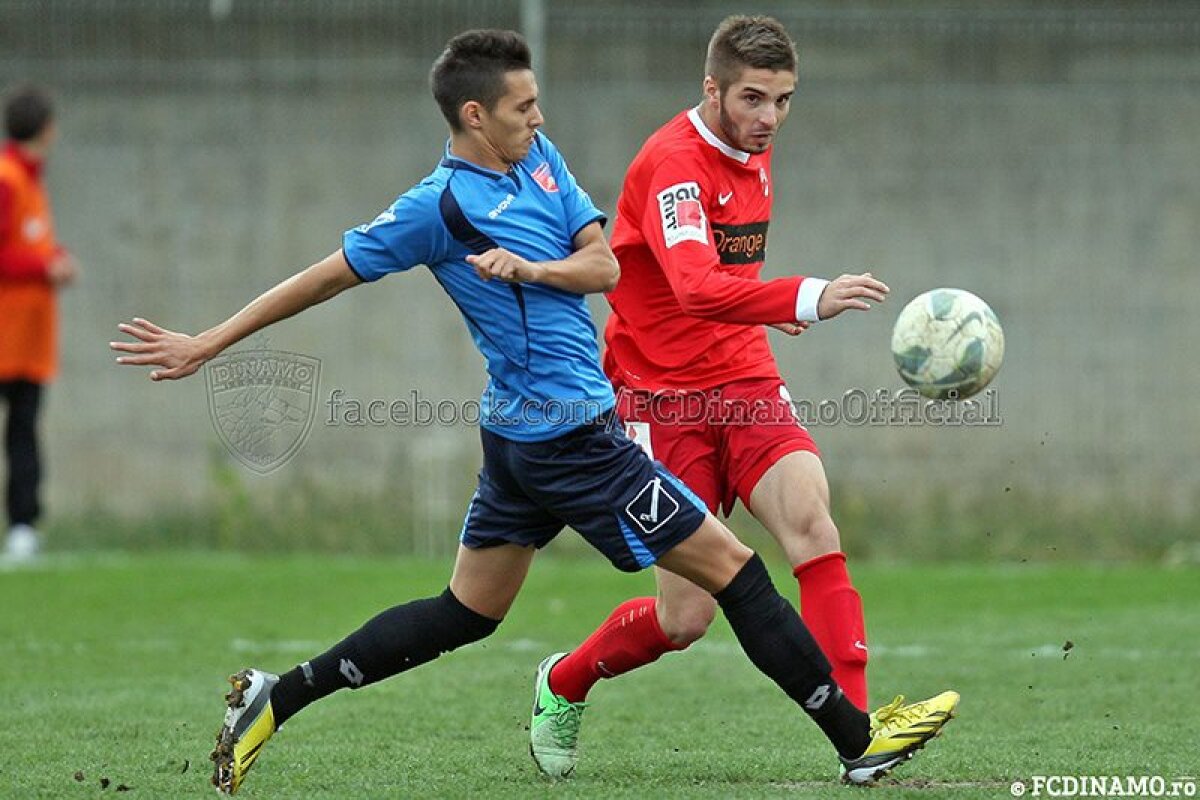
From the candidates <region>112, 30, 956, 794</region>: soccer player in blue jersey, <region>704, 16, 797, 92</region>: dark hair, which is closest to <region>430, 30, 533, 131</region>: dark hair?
<region>112, 30, 956, 794</region>: soccer player in blue jersey

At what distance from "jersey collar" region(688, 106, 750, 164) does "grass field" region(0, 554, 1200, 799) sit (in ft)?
6.10

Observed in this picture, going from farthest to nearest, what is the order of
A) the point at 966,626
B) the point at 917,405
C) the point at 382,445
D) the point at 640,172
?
the point at 382,445 < the point at 917,405 < the point at 966,626 < the point at 640,172

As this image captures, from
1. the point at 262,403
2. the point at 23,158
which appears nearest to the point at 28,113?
the point at 23,158

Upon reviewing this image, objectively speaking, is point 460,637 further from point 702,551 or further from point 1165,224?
point 1165,224

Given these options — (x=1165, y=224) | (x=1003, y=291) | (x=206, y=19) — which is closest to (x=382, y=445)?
(x=206, y=19)

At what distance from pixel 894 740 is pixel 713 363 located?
1363 millimetres

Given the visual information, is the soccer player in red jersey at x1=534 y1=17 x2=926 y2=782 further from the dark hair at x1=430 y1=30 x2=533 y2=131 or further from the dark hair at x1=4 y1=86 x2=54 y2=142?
the dark hair at x1=4 y1=86 x2=54 y2=142

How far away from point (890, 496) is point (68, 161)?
616 centimetres

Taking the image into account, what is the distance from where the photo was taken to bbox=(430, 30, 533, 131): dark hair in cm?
502

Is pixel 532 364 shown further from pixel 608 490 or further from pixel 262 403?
pixel 262 403

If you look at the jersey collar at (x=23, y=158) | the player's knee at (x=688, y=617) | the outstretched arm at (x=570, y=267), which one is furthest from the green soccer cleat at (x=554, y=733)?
the jersey collar at (x=23, y=158)

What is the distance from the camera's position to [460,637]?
17.3 ft

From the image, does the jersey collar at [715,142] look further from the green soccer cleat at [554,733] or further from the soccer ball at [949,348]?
the green soccer cleat at [554,733]

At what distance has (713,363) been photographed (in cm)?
578
